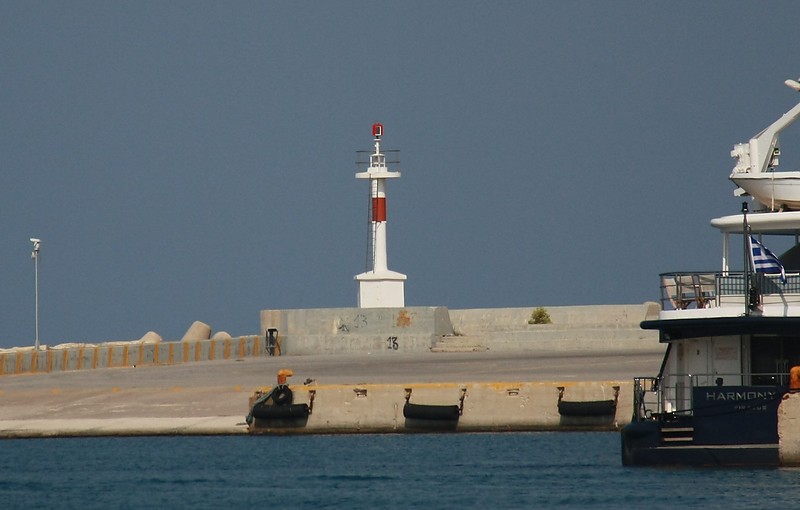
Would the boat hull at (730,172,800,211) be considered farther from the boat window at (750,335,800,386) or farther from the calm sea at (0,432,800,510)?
the calm sea at (0,432,800,510)

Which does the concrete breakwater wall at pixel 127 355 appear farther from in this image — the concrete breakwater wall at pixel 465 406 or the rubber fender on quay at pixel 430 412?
the rubber fender on quay at pixel 430 412

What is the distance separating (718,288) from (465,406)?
11255 millimetres

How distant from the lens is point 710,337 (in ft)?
98.0

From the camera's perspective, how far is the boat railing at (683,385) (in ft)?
95.3

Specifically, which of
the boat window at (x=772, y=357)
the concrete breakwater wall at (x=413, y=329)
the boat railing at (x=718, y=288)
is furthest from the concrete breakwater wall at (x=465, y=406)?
the concrete breakwater wall at (x=413, y=329)

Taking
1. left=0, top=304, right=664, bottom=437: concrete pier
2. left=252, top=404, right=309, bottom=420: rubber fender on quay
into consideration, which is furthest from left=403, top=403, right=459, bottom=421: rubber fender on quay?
left=252, top=404, right=309, bottom=420: rubber fender on quay

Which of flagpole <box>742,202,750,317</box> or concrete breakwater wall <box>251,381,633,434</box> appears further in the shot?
concrete breakwater wall <box>251,381,633,434</box>

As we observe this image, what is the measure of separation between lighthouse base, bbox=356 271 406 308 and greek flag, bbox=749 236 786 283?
37.7 m

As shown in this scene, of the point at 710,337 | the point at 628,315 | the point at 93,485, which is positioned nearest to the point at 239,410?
the point at 93,485

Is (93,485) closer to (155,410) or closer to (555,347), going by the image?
(155,410)

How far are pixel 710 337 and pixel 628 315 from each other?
106ft

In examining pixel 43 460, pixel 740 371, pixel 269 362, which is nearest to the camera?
pixel 740 371

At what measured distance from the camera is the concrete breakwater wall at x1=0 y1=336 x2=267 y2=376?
2250 inches

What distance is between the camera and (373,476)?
33.0 m
